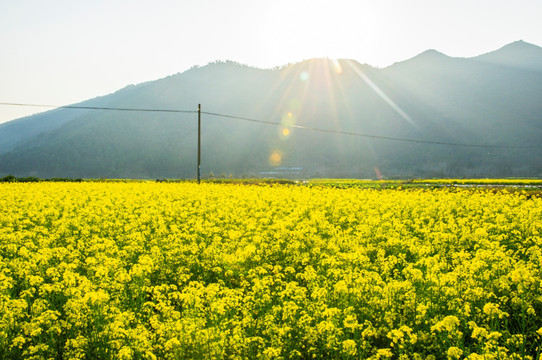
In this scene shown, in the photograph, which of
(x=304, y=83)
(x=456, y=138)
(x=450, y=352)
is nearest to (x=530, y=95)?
(x=456, y=138)

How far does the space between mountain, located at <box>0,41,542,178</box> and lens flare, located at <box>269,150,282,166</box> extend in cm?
35

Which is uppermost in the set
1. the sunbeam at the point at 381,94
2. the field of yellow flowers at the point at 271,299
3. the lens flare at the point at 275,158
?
the sunbeam at the point at 381,94

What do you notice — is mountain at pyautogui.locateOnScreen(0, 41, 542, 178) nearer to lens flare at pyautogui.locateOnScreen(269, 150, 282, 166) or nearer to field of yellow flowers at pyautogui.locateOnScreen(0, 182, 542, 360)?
lens flare at pyautogui.locateOnScreen(269, 150, 282, 166)

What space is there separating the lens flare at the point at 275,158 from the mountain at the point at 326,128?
35cm

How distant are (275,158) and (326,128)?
23.2 m

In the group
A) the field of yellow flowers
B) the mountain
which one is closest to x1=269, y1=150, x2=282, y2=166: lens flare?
the mountain

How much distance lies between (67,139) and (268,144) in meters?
80.7

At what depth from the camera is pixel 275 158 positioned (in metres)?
146

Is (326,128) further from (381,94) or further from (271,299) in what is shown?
(271,299)

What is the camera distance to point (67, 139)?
174250mm

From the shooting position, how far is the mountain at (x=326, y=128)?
13175 centimetres

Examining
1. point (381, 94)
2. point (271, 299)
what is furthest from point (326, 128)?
point (271, 299)

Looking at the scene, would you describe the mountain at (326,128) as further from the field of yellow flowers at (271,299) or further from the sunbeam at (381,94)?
the field of yellow flowers at (271,299)

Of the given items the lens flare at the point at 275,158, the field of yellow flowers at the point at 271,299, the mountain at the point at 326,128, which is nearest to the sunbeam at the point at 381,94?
the mountain at the point at 326,128
